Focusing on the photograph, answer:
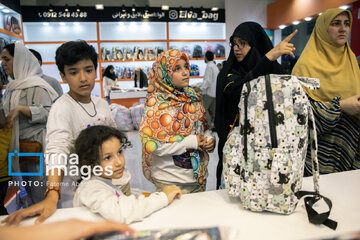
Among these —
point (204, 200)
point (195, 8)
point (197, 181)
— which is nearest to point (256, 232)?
point (204, 200)

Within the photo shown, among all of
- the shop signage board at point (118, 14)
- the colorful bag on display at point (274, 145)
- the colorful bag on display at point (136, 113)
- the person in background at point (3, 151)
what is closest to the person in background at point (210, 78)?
the colorful bag on display at point (136, 113)

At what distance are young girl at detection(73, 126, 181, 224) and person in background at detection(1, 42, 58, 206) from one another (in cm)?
72

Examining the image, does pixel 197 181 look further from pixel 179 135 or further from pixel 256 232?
pixel 256 232

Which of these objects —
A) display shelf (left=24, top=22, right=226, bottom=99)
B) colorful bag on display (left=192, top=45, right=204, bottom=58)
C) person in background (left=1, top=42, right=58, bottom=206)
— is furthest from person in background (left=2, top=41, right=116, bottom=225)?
colorful bag on display (left=192, top=45, right=204, bottom=58)

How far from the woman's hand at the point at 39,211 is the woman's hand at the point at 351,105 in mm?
1457

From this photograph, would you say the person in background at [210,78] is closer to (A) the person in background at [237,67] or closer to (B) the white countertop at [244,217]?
(A) the person in background at [237,67]

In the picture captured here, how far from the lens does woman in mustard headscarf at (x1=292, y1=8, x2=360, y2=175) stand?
1362mm

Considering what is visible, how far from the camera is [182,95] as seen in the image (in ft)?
5.02

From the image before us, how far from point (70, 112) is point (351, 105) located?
56.1 inches

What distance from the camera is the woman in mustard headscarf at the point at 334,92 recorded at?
1362mm

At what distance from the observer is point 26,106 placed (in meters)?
1.76

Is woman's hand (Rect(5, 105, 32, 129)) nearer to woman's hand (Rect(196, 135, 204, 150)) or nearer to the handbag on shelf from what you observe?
the handbag on shelf

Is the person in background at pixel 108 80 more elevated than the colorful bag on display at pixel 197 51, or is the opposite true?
the colorful bag on display at pixel 197 51

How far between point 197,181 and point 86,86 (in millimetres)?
818
